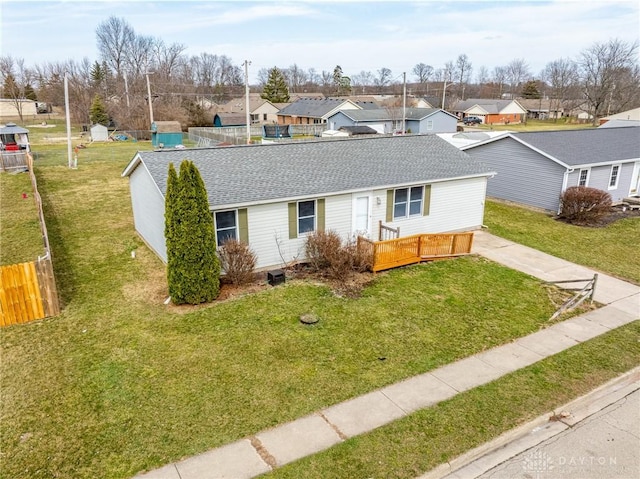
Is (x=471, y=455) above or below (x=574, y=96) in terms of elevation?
below

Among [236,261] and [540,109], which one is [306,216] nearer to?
[236,261]

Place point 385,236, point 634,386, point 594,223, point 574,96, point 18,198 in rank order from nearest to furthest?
point 634,386, point 385,236, point 594,223, point 18,198, point 574,96

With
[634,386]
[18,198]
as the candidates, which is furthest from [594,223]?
[18,198]

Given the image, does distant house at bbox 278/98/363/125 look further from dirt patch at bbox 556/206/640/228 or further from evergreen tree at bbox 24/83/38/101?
evergreen tree at bbox 24/83/38/101

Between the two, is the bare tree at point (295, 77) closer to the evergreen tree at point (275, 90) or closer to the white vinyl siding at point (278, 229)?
the evergreen tree at point (275, 90)

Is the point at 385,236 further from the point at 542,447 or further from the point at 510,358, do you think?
the point at 542,447

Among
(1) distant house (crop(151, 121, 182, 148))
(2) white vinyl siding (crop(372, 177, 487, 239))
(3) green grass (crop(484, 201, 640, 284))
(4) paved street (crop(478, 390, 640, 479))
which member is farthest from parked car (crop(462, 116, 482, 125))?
(4) paved street (crop(478, 390, 640, 479))

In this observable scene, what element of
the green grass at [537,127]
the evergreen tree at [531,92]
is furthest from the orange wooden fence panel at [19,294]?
the evergreen tree at [531,92]
